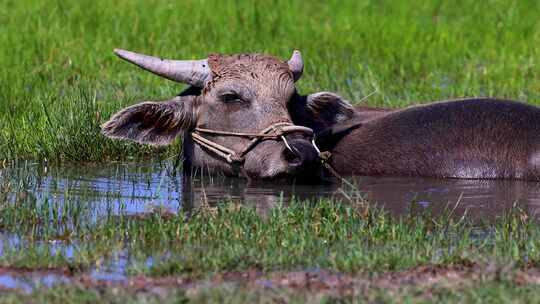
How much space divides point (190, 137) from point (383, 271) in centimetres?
345

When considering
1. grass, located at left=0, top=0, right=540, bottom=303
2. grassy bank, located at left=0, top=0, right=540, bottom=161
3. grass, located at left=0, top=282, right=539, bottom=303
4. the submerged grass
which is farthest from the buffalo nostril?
grass, located at left=0, top=282, right=539, bottom=303

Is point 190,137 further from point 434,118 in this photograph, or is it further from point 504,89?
point 504,89

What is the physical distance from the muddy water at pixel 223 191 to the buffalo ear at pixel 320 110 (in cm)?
61

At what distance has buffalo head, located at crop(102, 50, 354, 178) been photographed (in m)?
8.34

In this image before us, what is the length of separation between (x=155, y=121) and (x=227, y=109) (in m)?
0.55

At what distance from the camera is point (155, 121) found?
8672 millimetres

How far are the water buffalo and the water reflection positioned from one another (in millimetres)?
142

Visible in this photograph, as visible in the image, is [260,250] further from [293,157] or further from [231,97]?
[231,97]

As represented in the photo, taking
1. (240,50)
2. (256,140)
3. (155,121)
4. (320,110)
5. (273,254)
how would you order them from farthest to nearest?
(240,50) < (320,110) < (155,121) < (256,140) < (273,254)

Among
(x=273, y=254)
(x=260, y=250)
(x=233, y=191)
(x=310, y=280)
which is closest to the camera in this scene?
(x=310, y=280)

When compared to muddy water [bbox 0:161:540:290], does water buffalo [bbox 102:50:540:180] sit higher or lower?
higher

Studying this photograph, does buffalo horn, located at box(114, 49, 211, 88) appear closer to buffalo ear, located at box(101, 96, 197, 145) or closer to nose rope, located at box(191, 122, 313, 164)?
buffalo ear, located at box(101, 96, 197, 145)

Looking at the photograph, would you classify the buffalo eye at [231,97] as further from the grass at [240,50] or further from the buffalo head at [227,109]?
the grass at [240,50]

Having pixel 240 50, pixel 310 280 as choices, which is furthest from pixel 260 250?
pixel 240 50
